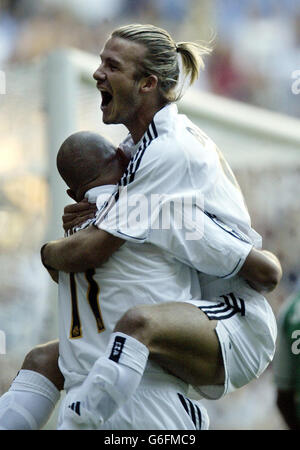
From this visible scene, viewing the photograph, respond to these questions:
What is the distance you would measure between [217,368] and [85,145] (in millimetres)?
621

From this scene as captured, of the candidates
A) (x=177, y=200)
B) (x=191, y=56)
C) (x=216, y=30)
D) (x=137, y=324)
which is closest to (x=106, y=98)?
(x=191, y=56)

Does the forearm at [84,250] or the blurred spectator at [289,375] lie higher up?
the forearm at [84,250]

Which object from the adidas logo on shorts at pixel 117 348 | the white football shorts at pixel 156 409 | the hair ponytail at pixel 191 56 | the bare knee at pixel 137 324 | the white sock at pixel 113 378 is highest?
the hair ponytail at pixel 191 56

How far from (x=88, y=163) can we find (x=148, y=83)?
260 millimetres

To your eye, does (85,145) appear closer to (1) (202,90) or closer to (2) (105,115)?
(2) (105,115)

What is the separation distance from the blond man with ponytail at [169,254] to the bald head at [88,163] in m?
0.06

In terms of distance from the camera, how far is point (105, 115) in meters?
2.30

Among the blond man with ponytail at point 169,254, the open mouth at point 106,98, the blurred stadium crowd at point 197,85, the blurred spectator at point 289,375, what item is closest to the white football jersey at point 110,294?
the blond man with ponytail at point 169,254

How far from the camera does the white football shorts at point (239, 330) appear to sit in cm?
215

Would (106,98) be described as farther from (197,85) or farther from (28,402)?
(197,85)

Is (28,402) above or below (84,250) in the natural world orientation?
below

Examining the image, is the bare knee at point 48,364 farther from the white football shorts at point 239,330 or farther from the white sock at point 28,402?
the white football shorts at point 239,330

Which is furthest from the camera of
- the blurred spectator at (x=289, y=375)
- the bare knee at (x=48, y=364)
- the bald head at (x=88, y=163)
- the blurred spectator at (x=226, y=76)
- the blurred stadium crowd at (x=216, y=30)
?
the blurred stadium crowd at (x=216, y=30)

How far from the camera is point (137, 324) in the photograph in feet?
6.57
